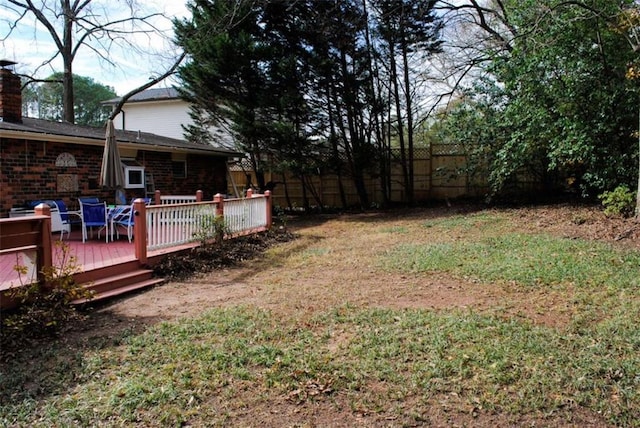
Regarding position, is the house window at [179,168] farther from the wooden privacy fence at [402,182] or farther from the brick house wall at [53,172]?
the wooden privacy fence at [402,182]

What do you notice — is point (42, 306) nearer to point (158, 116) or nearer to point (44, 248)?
point (44, 248)

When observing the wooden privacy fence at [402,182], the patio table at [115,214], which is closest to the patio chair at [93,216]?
the patio table at [115,214]

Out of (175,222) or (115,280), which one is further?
(175,222)

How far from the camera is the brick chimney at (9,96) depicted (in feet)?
30.9

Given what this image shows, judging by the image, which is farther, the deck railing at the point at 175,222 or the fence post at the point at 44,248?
the deck railing at the point at 175,222

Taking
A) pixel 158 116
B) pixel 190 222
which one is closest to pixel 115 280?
pixel 190 222

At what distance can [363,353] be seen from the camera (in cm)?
354

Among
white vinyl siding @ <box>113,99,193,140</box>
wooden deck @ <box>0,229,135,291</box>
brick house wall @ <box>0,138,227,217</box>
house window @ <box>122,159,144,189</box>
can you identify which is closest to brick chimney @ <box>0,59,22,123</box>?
brick house wall @ <box>0,138,227,217</box>

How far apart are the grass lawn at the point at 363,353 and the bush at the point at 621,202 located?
10.2ft

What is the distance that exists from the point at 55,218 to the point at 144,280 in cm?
394

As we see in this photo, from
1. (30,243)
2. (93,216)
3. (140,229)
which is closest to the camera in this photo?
(30,243)

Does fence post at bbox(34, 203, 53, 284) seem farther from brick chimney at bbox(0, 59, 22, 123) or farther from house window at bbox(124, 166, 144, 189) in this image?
house window at bbox(124, 166, 144, 189)

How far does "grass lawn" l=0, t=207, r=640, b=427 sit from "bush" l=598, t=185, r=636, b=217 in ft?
10.2

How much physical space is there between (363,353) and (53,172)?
863cm
